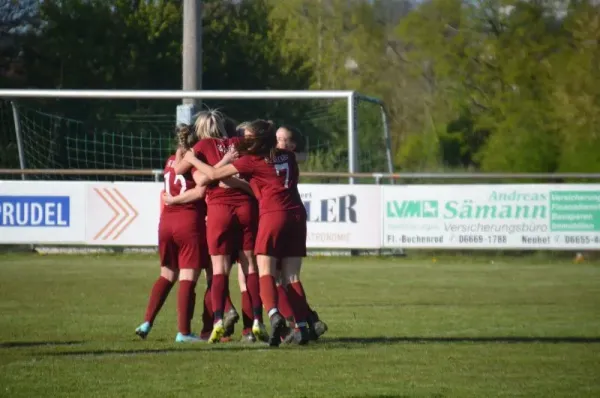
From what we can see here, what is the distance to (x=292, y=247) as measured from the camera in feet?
34.4

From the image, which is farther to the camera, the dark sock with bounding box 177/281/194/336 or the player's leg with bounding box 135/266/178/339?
the player's leg with bounding box 135/266/178/339

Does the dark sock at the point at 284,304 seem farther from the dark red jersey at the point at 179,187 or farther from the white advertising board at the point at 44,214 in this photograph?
the white advertising board at the point at 44,214

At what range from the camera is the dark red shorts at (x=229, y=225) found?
1070 centimetres

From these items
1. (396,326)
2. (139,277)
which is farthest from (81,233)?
(396,326)

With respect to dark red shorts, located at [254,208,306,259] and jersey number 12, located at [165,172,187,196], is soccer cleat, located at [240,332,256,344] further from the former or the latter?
jersey number 12, located at [165,172,187,196]

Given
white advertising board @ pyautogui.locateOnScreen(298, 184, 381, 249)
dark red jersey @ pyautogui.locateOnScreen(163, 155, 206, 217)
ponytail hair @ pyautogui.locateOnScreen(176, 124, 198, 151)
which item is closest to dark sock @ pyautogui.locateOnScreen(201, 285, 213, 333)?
dark red jersey @ pyautogui.locateOnScreen(163, 155, 206, 217)

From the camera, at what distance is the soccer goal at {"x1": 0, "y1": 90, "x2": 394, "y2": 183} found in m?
25.8

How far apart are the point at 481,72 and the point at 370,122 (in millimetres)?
7107

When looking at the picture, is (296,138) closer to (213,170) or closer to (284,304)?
(213,170)

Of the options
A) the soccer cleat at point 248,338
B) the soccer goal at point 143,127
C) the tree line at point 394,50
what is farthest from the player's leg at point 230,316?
the tree line at point 394,50

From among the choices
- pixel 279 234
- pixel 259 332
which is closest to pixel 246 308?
pixel 259 332

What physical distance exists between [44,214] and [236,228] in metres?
12.9

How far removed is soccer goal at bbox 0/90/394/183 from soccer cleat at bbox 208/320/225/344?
1162 centimetres

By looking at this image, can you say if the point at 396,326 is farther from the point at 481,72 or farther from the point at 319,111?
the point at 481,72
